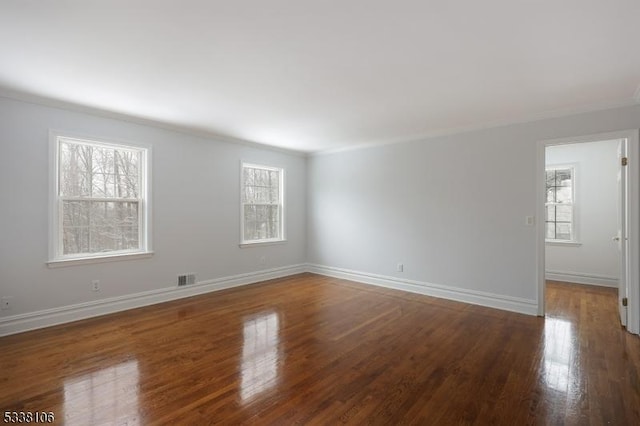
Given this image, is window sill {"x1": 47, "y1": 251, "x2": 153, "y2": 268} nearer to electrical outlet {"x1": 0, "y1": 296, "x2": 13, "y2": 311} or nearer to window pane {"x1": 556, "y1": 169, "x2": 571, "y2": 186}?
electrical outlet {"x1": 0, "y1": 296, "x2": 13, "y2": 311}

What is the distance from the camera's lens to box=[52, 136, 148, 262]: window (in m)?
3.67

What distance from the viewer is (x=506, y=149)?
4168 millimetres

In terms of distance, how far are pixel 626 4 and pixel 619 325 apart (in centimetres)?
337

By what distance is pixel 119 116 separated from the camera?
13.0 feet

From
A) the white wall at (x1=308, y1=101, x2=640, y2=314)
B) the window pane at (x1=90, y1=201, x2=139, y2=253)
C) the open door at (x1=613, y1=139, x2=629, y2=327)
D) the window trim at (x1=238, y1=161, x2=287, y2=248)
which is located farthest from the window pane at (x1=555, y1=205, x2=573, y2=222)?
the window pane at (x1=90, y1=201, x2=139, y2=253)

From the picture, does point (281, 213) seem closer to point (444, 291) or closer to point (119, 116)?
point (119, 116)

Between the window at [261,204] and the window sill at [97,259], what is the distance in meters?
1.65

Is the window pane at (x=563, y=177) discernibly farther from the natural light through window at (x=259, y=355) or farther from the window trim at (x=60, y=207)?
the window trim at (x=60, y=207)

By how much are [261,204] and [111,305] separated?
2790 millimetres

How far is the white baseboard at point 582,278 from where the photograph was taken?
17.1 ft

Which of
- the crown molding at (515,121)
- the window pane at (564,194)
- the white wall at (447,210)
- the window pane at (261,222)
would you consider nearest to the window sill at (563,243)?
the window pane at (564,194)

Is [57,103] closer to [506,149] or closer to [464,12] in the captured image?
[464,12]

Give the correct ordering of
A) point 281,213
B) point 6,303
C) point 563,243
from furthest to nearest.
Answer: point 281,213
point 563,243
point 6,303

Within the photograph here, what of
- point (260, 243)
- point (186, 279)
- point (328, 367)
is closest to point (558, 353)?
point (328, 367)
